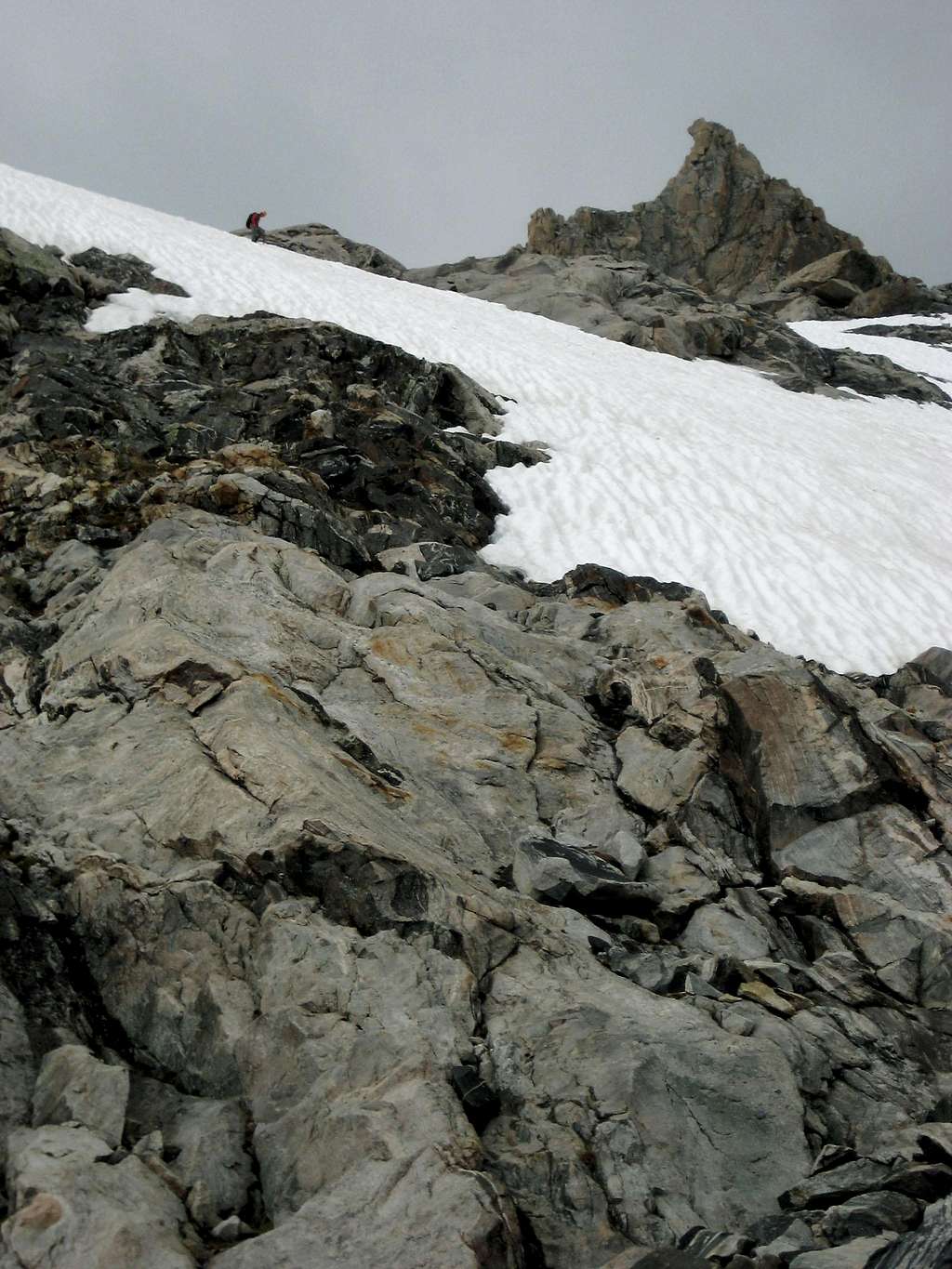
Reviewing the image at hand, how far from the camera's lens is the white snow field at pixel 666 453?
61.8 ft

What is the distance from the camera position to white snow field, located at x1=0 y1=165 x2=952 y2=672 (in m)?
18.8

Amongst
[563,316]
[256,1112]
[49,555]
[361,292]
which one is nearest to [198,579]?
[49,555]

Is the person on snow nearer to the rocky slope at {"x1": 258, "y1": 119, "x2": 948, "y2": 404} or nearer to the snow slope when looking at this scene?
the rocky slope at {"x1": 258, "y1": 119, "x2": 948, "y2": 404}

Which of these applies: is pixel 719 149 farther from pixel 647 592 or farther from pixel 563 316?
pixel 647 592

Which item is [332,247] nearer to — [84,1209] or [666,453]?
[666,453]

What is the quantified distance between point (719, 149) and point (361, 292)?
49630 mm

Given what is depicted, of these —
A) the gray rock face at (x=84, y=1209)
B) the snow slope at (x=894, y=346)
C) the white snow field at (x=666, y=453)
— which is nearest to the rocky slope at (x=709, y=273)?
the snow slope at (x=894, y=346)

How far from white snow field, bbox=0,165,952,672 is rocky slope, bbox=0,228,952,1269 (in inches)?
176

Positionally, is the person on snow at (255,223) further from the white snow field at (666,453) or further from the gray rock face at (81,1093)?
the gray rock face at (81,1093)

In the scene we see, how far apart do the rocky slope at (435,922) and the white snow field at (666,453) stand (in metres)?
4.48

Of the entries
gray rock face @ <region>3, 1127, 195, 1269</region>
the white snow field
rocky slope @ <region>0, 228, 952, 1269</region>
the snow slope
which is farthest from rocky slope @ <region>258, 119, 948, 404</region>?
gray rock face @ <region>3, 1127, 195, 1269</region>

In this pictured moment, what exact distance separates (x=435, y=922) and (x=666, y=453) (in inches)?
771

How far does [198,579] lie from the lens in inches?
461

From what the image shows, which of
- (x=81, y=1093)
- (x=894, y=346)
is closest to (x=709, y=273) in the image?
(x=894, y=346)
